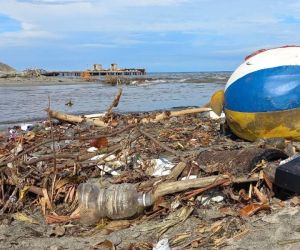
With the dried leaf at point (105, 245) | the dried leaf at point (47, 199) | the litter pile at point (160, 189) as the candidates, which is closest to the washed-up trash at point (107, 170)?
the litter pile at point (160, 189)

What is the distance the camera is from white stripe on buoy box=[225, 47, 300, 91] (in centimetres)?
621

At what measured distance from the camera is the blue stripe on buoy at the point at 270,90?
6.00 metres

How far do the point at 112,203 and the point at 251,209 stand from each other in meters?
1.22

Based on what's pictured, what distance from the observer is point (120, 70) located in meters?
84.9

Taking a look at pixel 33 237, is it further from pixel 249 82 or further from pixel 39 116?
pixel 39 116

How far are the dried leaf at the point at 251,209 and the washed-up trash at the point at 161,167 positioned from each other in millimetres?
1126

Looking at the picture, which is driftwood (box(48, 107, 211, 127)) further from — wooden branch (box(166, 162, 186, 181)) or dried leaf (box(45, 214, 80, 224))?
dried leaf (box(45, 214, 80, 224))

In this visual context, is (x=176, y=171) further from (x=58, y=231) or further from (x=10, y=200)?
(x=10, y=200)

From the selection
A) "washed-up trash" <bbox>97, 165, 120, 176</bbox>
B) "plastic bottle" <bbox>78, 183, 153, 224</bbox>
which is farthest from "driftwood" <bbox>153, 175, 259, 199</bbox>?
"washed-up trash" <bbox>97, 165, 120, 176</bbox>

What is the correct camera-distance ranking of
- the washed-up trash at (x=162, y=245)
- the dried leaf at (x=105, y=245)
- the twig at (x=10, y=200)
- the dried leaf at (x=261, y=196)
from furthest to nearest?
the twig at (x=10, y=200), the dried leaf at (x=261, y=196), the dried leaf at (x=105, y=245), the washed-up trash at (x=162, y=245)

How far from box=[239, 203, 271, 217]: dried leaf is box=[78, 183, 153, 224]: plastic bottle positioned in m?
0.82

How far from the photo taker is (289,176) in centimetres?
396

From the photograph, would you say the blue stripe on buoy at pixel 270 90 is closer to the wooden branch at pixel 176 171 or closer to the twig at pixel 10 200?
the wooden branch at pixel 176 171

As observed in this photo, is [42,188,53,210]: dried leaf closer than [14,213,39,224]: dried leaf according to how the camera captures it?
No
